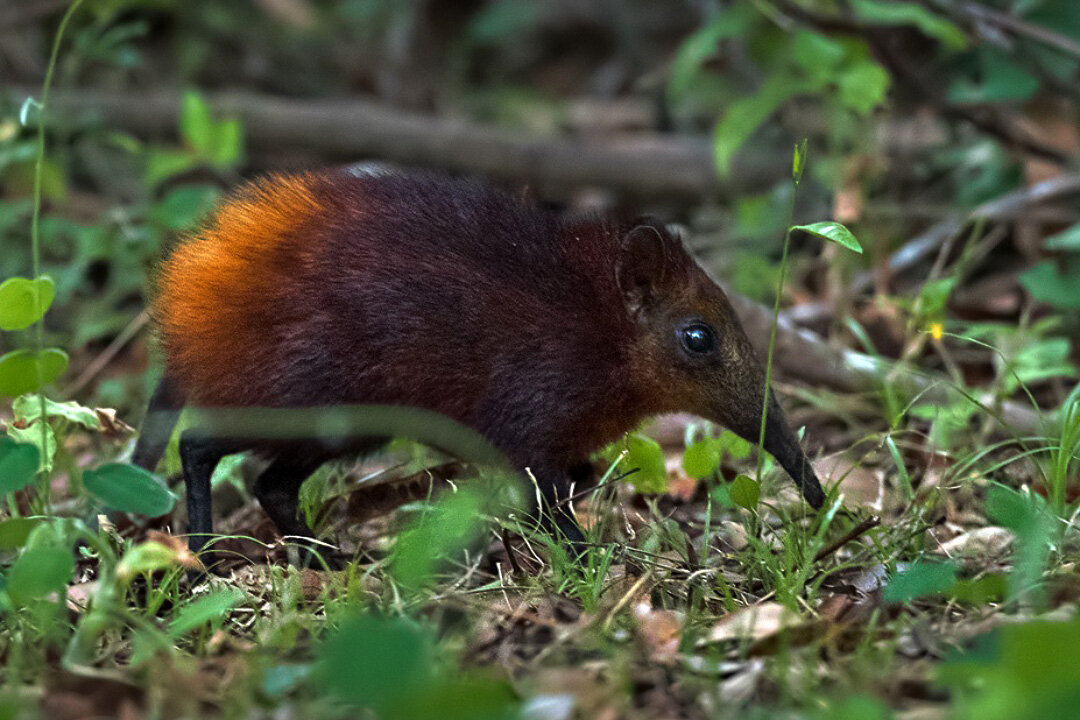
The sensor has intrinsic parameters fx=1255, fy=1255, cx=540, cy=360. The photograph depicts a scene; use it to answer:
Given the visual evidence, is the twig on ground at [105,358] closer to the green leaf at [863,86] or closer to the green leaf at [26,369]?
the green leaf at [26,369]

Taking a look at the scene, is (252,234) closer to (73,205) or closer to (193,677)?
(193,677)

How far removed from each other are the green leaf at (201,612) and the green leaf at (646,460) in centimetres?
125

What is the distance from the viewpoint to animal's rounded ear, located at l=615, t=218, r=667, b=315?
370cm

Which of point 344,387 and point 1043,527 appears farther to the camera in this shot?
point 344,387

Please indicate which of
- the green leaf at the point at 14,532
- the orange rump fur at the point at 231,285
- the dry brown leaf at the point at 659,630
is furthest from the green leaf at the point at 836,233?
the green leaf at the point at 14,532

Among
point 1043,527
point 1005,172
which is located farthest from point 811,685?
point 1005,172

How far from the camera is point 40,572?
2695 millimetres

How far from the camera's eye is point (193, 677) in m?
2.55

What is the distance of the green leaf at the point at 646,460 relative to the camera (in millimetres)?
3727

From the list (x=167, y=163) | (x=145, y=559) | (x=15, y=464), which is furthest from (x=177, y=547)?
(x=167, y=163)

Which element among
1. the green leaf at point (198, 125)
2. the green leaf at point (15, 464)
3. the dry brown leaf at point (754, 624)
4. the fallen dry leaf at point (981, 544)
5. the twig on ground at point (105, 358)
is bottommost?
the twig on ground at point (105, 358)

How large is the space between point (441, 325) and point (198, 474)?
2.91 ft

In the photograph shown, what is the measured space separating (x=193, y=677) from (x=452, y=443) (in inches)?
49.3

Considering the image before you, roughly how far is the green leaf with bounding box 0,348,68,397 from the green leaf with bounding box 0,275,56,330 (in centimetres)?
8
